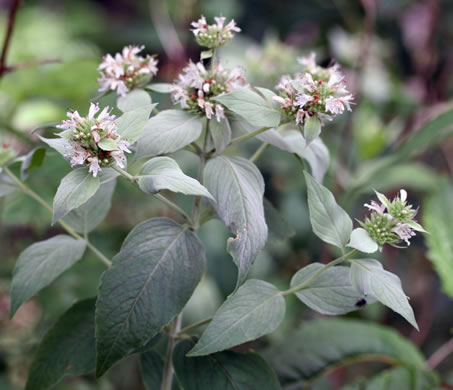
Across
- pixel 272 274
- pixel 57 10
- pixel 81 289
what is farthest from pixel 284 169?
pixel 57 10

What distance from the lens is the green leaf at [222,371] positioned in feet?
1.67

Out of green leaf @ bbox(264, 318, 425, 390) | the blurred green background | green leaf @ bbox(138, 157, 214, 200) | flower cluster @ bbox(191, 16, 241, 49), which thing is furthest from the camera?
the blurred green background

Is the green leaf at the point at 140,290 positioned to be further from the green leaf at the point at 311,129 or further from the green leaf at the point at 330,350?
the green leaf at the point at 330,350

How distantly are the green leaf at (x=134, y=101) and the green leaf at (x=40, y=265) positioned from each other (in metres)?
0.16

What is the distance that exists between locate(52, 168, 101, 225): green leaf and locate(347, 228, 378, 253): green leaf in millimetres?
233

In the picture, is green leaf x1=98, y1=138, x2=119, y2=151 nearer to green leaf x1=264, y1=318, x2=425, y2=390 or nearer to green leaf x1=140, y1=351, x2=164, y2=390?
green leaf x1=140, y1=351, x2=164, y2=390

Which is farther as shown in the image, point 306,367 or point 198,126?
point 306,367

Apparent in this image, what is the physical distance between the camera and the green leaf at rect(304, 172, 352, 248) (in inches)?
18.7

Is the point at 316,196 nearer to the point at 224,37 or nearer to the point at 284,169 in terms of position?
the point at 224,37

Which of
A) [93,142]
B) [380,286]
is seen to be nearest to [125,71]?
[93,142]

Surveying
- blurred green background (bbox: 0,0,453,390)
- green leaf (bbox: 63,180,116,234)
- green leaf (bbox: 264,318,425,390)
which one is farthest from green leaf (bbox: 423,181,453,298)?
green leaf (bbox: 63,180,116,234)

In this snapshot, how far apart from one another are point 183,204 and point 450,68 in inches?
44.2

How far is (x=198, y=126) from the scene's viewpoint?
1.65ft

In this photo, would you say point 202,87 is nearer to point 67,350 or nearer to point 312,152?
point 312,152
